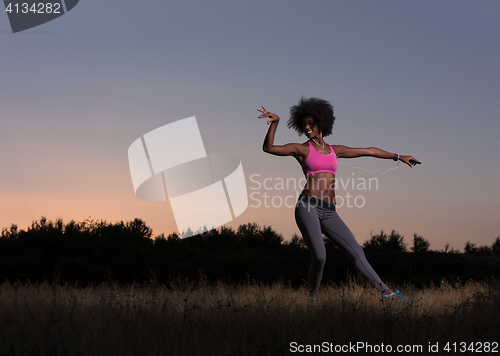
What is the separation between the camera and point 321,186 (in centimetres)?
586

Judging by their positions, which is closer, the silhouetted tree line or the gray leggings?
the gray leggings

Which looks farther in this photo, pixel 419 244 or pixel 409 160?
pixel 419 244

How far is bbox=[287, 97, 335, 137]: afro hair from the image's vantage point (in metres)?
6.39

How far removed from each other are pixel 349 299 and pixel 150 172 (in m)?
5.02

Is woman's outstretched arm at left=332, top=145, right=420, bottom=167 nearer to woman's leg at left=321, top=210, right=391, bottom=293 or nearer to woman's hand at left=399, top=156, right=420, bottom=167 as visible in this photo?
woman's hand at left=399, top=156, right=420, bottom=167

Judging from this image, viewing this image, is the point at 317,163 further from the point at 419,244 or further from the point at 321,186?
the point at 419,244

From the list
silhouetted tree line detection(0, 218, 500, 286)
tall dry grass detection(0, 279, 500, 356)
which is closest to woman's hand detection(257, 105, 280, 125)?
tall dry grass detection(0, 279, 500, 356)

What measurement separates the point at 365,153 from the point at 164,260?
11.7 metres

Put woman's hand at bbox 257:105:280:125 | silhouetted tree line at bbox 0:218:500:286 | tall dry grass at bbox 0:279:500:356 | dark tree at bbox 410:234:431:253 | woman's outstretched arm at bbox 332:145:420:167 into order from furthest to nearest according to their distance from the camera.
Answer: dark tree at bbox 410:234:431:253, silhouetted tree line at bbox 0:218:500:286, woman's outstretched arm at bbox 332:145:420:167, woman's hand at bbox 257:105:280:125, tall dry grass at bbox 0:279:500:356

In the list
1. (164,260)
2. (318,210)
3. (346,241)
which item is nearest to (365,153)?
(318,210)

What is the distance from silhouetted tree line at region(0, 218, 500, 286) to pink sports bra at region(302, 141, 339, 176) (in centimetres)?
921

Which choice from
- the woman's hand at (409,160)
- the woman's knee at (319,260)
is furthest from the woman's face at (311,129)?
the woman's knee at (319,260)

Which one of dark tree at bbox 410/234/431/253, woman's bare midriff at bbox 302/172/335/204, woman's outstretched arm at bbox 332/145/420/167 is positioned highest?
woman's outstretched arm at bbox 332/145/420/167

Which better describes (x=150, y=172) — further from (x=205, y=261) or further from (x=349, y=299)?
(x=205, y=261)
